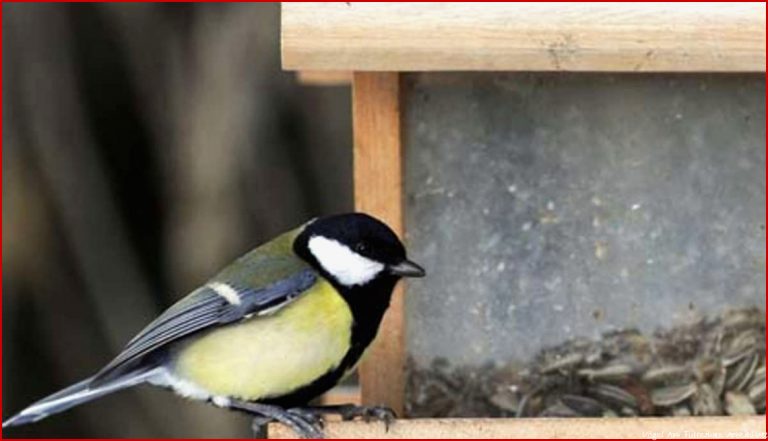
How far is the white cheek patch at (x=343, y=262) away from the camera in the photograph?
3387 mm

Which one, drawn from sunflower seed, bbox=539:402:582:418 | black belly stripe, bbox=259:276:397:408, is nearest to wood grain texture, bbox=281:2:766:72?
black belly stripe, bbox=259:276:397:408

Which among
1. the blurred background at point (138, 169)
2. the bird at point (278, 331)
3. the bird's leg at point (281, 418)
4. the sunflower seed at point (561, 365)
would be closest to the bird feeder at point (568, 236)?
the sunflower seed at point (561, 365)

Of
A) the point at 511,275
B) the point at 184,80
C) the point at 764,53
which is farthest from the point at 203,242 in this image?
the point at 764,53

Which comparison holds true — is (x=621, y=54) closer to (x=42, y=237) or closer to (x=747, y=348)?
(x=747, y=348)

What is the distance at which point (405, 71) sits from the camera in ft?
10.6

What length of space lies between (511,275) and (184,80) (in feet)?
7.57

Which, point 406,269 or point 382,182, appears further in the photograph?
point 382,182

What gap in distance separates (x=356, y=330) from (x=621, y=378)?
469 millimetres

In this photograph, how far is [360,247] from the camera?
3.38 meters

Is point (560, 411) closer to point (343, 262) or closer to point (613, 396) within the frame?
point (613, 396)

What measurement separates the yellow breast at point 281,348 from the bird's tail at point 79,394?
144 mm

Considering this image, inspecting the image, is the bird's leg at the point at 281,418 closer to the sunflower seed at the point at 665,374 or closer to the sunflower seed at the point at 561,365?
the sunflower seed at the point at 561,365

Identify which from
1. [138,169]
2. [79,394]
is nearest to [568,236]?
[79,394]

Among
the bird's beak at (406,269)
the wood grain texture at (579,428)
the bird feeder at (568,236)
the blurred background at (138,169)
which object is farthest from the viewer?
the blurred background at (138,169)
